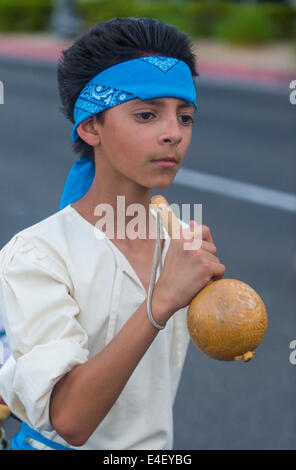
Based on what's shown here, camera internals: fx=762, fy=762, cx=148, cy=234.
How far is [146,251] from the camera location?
235 cm

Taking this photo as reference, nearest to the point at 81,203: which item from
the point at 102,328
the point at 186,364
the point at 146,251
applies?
the point at 146,251

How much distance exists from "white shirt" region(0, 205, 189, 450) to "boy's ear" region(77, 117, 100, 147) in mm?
211

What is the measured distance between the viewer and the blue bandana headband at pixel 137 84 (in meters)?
2.09

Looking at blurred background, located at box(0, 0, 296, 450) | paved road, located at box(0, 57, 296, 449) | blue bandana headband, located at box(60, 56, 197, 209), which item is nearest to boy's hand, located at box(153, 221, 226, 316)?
blue bandana headband, located at box(60, 56, 197, 209)

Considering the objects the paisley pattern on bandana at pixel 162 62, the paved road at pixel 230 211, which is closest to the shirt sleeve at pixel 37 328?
the paisley pattern on bandana at pixel 162 62

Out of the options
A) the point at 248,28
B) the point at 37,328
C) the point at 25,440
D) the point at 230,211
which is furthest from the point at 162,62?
the point at 248,28

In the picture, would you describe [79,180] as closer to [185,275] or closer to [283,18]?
[185,275]

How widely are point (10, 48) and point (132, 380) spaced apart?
2061 centimetres

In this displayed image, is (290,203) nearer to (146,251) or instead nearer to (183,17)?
(146,251)

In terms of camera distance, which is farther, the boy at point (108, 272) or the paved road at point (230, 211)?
the paved road at point (230, 211)

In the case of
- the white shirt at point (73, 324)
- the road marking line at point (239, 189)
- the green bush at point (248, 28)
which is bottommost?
the green bush at point (248, 28)

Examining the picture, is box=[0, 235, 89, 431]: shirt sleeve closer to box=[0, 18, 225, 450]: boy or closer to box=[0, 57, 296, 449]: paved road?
box=[0, 18, 225, 450]: boy

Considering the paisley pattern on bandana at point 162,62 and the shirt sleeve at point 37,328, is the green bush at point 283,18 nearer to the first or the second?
the paisley pattern on bandana at point 162,62

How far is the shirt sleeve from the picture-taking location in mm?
1926
